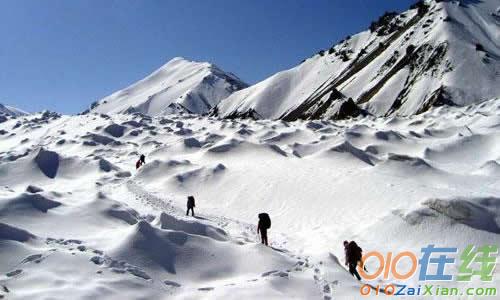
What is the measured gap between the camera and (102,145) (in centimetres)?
6538

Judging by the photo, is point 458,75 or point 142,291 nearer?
point 142,291

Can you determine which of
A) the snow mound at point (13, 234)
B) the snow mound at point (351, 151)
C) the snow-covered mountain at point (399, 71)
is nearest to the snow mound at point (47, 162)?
the snow mound at point (351, 151)

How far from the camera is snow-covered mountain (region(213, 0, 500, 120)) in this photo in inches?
3243

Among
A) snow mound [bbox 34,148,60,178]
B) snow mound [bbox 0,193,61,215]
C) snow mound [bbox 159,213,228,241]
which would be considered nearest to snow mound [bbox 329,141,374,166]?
snow mound [bbox 159,213,228,241]

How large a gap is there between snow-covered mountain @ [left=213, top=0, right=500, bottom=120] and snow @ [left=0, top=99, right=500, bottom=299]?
27.7 metres

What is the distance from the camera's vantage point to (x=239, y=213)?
2817 centimetres

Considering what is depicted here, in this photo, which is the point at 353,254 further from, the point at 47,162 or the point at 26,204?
the point at 47,162

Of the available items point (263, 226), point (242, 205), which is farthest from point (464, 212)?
point (242, 205)

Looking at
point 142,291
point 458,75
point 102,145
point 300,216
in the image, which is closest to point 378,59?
point 458,75

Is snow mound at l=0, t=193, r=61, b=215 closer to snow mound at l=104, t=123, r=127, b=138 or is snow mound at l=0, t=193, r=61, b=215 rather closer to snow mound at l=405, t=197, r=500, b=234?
snow mound at l=405, t=197, r=500, b=234

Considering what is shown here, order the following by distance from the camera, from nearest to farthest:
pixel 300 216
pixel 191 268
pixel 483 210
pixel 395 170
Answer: pixel 191 268, pixel 483 210, pixel 300 216, pixel 395 170

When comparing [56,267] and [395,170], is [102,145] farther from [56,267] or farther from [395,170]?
[56,267]

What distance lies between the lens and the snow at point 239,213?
13227 mm

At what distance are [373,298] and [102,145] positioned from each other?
58571 mm
